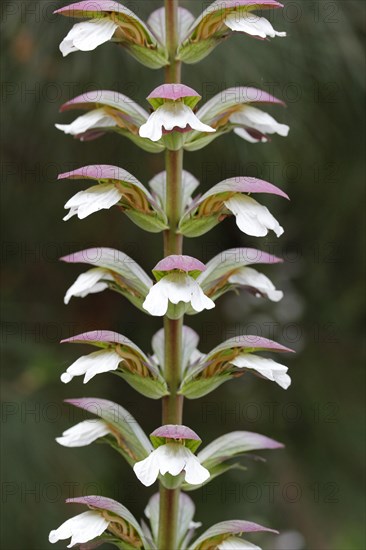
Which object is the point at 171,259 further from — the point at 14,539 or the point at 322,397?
the point at 322,397

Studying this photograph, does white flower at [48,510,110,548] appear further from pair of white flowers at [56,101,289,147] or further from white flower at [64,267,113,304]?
pair of white flowers at [56,101,289,147]

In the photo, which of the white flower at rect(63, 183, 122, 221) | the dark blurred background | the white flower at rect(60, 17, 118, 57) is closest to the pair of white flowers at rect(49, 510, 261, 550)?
the white flower at rect(63, 183, 122, 221)

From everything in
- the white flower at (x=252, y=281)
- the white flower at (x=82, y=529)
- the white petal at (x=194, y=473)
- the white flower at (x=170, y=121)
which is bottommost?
the white flower at (x=82, y=529)

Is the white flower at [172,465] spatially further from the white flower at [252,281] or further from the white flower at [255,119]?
the white flower at [255,119]

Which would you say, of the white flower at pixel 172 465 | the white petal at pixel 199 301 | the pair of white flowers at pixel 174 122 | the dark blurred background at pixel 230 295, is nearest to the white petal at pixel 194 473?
the white flower at pixel 172 465

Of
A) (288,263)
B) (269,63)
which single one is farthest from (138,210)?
(288,263)

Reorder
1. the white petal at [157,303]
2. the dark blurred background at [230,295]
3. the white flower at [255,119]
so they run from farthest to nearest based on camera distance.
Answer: the dark blurred background at [230,295] < the white flower at [255,119] < the white petal at [157,303]
